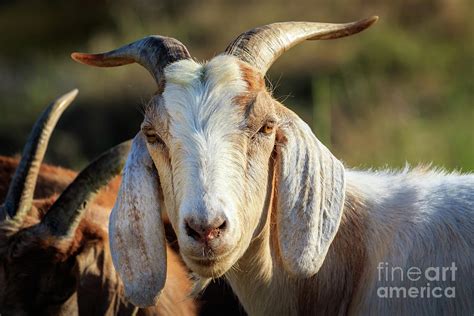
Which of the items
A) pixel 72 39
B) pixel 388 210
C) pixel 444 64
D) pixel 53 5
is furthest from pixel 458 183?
pixel 53 5

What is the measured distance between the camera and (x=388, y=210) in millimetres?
5406

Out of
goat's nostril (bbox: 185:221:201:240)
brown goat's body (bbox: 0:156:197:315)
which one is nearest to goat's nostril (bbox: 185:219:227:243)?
goat's nostril (bbox: 185:221:201:240)

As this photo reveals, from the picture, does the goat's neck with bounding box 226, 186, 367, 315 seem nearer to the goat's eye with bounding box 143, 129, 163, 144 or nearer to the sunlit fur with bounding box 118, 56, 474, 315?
the sunlit fur with bounding box 118, 56, 474, 315

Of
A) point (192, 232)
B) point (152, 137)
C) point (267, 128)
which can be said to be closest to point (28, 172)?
point (152, 137)

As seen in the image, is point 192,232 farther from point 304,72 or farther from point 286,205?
point 304,72

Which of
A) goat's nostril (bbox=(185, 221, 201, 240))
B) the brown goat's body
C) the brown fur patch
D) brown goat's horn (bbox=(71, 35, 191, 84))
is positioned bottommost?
the brown goat's body

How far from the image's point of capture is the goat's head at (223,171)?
4668mm

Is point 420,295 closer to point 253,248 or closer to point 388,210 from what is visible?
point 388,210

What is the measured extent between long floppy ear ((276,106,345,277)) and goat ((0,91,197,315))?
1.94 meters

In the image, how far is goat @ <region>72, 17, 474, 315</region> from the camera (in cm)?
472

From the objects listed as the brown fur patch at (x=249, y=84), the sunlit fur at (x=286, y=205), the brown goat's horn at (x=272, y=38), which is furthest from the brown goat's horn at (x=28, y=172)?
the brown fur patch at (x=249, y=84)

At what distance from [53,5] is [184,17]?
4.06 m

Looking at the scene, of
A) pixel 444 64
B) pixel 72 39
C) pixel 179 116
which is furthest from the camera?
pixel 72 39

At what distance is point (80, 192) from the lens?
675cm
